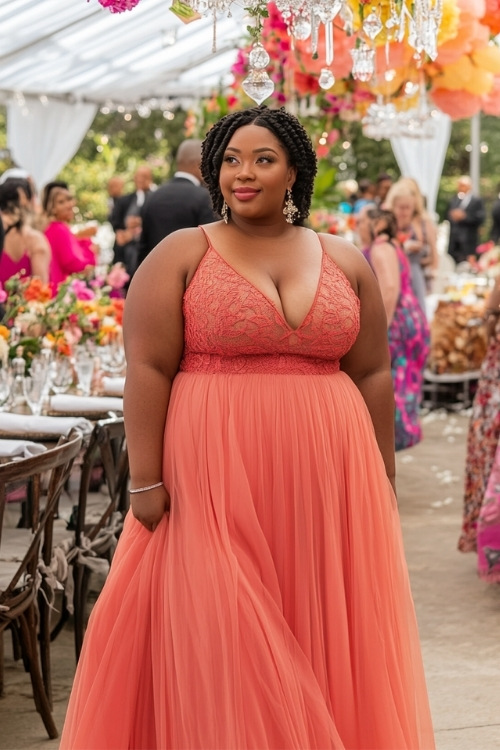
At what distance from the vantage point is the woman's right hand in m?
2.92

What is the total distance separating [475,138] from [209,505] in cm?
1710

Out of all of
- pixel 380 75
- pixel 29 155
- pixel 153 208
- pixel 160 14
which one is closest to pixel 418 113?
pixel 153 208

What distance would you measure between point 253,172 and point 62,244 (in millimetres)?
6311

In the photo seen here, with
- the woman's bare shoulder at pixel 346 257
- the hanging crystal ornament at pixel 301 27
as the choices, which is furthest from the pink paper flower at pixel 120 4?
the woman's bare shoulder at pixel 346 257

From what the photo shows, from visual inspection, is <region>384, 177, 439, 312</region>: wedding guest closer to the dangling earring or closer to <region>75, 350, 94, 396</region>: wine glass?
<region>75, 350, 94, 396</region>: wine glass

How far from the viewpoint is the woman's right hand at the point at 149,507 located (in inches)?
115

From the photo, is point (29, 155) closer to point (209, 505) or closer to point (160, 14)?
point (160, 14)

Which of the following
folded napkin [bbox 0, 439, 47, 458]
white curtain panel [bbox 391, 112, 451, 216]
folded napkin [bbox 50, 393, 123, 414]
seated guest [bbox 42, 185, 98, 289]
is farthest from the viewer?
white curtain panel [bbox 391, 112, 451, 216]

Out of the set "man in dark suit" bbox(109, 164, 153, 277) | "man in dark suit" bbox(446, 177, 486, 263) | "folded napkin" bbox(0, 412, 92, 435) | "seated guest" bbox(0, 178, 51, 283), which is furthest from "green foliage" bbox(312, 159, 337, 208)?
"man in dark suit" bbox(446, 177, 486, 263)

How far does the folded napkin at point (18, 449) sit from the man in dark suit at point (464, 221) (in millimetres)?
13805

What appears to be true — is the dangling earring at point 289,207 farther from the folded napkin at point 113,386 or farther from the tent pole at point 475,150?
the tent pole at point 475,150

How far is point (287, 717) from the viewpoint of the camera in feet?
9.08

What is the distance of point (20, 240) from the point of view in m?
8.12

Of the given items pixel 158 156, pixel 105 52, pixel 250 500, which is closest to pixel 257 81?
pixel 250 500
